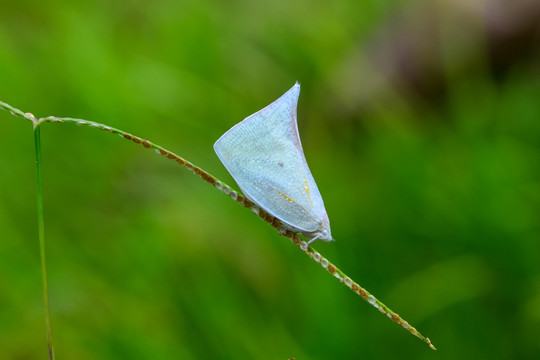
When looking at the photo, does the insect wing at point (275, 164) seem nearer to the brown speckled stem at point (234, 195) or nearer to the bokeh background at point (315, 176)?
the brown speckled stem at point (234, 195)

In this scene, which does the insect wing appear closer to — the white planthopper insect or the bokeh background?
the white planthopper insect

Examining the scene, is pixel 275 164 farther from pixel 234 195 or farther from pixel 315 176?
pixel 315 176

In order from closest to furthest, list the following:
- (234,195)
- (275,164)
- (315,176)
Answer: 1. (234,195)
2. (275,164)
3. (315,176)

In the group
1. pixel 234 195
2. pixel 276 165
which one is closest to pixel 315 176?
pixel 276 165

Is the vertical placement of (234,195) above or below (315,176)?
below

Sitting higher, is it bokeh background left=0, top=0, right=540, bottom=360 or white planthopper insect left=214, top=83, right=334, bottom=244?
bokeh background left=0, top=0, right=540, bottom=360

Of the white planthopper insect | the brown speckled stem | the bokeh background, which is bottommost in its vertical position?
the brown speckled stem

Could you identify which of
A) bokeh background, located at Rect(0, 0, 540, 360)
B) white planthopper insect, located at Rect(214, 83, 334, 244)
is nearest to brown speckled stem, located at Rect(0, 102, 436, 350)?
white planthopper insect, located at Rect(214, 83, 334, 244)
